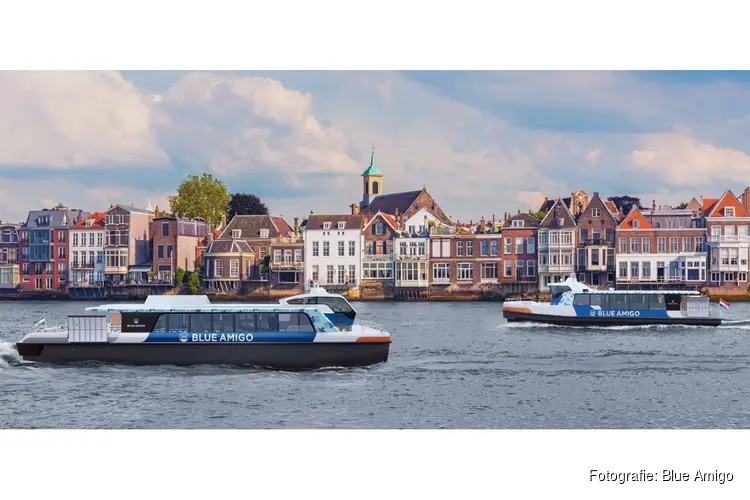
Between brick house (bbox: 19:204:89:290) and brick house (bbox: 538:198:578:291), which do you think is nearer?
brick house (bbox: 538:198:578:291)

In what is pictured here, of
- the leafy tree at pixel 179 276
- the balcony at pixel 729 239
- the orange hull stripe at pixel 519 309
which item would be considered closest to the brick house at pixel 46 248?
the leafy tree at pixel 179 276

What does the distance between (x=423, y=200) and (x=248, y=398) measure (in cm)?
6329

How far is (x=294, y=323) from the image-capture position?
2850cm

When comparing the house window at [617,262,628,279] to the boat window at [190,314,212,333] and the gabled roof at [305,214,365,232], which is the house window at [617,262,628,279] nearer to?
the gabled roof at [305,214,365,232]

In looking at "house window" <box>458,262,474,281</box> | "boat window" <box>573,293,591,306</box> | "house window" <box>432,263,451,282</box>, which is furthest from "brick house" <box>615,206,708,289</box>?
"boat window" <box>573,293,591,306</box>

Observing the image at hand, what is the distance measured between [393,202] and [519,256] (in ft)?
51.7

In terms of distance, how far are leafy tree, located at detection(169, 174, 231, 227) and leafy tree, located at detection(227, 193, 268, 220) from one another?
5129mm

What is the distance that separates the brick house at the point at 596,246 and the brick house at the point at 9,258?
158ft

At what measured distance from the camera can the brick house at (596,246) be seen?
77.6 m

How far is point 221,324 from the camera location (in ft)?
94.1

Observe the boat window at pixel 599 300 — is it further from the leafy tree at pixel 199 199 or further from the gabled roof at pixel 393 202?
the leafy tree at pixel 199 199

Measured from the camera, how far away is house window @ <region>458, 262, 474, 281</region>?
78625 mm

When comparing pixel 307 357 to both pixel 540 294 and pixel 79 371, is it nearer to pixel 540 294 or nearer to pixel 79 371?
pixel 79 371

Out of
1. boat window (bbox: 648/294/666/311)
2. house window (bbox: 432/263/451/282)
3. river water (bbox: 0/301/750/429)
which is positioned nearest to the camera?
river water (bbox: 0/301/750/429)
